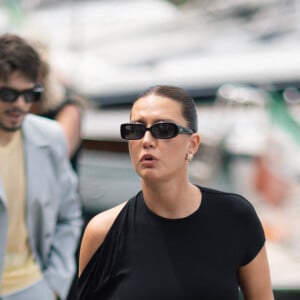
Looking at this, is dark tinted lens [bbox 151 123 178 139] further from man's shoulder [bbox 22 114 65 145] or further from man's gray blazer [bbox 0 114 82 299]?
man's shoulder [bbox 22 114 65 145]

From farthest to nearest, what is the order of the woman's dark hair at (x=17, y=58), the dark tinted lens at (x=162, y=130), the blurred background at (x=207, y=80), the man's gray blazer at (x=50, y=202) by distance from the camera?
the blurred background at (x=207, y=80) → the man's gray blazer at (x=50, y=202) → the woman's dark hair at (x=17, y=58) → the dark tinted lens at (x=162, y=130)

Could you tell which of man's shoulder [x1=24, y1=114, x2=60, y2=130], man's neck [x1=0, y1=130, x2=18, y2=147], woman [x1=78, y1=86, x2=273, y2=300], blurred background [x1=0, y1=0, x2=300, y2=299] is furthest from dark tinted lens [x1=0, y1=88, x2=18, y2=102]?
blurred background [x1=0, y1=0, x2=300, y2=299]

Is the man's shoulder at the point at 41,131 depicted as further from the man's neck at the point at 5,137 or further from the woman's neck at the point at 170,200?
the woman's neck at the point at 170,200

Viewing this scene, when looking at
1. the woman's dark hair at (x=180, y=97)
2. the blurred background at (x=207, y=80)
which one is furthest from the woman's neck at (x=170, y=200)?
the blurred background at (x=207, y=80)

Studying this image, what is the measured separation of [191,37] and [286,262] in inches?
101

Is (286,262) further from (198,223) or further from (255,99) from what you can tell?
(198,223)

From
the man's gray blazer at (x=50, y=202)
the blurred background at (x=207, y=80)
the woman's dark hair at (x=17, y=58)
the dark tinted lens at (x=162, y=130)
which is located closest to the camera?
the dark tinted lens at (x=162, y=130)

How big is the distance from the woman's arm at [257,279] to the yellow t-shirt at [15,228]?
34.9 inches

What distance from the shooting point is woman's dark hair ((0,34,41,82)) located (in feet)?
7.65

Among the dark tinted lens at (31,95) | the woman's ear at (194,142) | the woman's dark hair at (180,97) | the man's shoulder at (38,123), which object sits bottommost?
the man's shoulder at (38,123)

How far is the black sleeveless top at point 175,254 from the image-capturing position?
1.63 metres

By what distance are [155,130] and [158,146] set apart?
0.03 meters

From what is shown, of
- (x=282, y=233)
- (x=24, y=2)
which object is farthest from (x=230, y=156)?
(x=24, y=2)

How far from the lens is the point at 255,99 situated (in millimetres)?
5582
